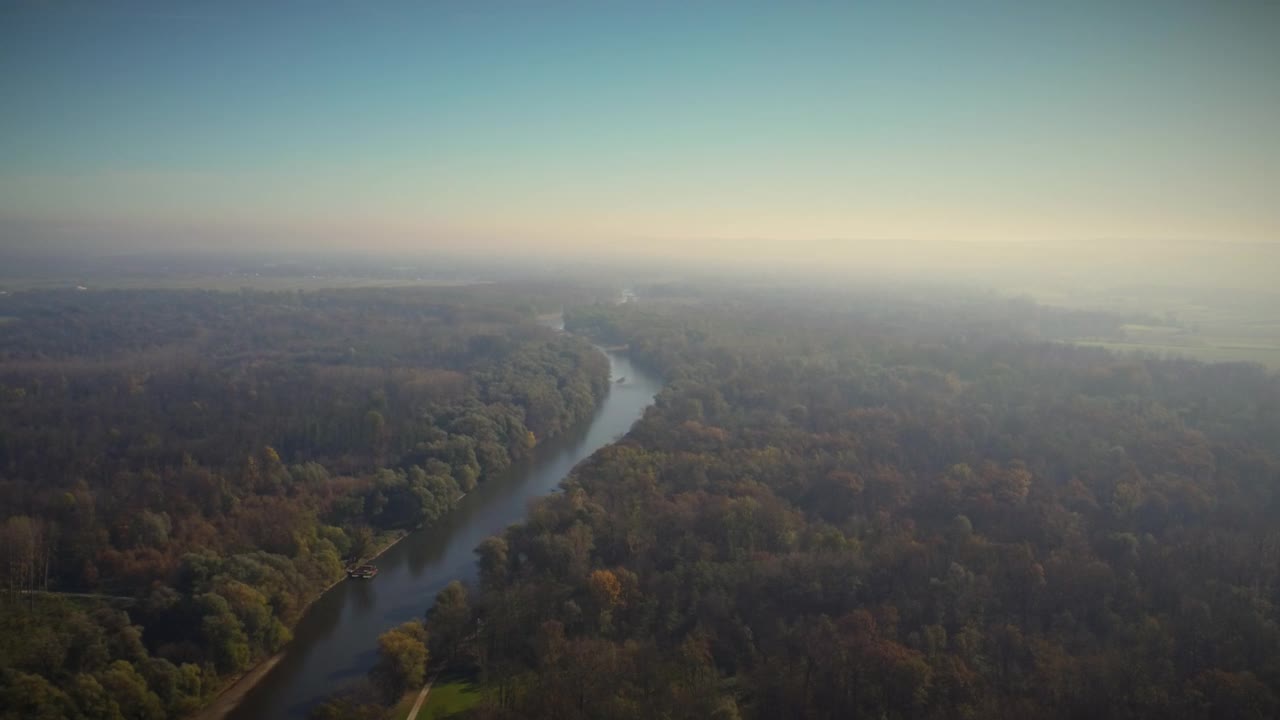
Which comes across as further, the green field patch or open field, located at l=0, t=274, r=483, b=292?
open field, located at l=0, t=274, r=483, b=292

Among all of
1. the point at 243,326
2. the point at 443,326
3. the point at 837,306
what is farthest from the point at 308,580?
the point at 837,306

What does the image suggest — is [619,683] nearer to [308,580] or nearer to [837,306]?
[308,580]

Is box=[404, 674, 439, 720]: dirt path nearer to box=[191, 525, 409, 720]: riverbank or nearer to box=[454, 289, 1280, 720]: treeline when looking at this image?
box=[454, 289, 1280, 720]: treeline

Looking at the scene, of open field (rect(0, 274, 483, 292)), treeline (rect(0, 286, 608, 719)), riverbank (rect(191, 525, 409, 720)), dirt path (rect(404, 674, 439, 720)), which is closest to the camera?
dirt path (rect(404, 674, 439, 720))

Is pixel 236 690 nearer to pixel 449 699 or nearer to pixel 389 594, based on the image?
pixel 389 594

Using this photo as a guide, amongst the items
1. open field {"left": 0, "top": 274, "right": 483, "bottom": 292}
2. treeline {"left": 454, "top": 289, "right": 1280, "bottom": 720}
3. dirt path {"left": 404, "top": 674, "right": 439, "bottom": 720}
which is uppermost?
open field {"left": 0, "top": 274, "right": 483, "bottom": 292}

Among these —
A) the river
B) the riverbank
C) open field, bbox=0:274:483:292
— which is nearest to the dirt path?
the river
